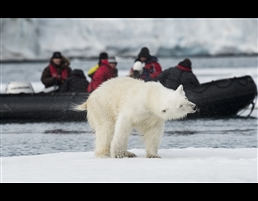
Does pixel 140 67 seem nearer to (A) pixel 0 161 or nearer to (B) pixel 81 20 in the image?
(A) pixel 0 161

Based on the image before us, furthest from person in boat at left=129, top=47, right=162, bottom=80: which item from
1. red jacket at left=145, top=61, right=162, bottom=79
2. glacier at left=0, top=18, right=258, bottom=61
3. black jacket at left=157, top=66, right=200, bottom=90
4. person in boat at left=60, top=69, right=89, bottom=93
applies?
glacier at left=0, top=18, right=258, bottom=61

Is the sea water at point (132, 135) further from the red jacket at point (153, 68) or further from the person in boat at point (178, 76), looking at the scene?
the red jacket at point (153, 68)

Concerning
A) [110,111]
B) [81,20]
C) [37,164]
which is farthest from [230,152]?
[81,20]

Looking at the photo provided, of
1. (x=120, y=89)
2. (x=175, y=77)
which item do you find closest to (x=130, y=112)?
(x=120, y=89)

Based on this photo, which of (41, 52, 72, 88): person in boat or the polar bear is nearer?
the polar bear

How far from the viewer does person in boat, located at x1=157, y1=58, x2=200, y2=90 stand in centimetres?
1258

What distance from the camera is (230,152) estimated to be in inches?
299

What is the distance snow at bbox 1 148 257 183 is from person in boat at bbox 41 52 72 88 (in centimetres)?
700

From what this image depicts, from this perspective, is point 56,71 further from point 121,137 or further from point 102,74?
point 121,137

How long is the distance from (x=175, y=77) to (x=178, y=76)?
0.31 ft

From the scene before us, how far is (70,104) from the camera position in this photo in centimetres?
1316

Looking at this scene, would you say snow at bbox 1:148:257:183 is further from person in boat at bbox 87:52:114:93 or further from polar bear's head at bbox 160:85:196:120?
person in boat at bbox 87:52:114:93

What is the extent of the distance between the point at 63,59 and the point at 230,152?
6996mm

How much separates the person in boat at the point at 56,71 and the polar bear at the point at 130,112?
6.54 meters
